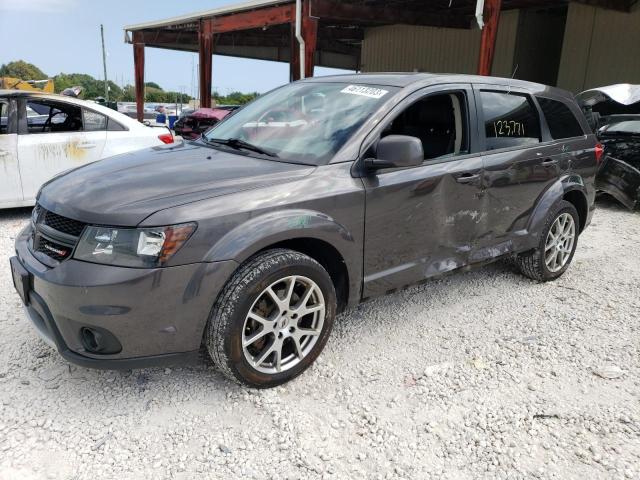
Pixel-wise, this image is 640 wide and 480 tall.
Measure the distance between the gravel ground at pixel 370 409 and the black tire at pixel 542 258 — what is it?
25.6 inches

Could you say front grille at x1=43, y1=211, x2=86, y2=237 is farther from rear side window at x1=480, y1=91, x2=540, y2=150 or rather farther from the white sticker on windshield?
rear side window at x1=480, y1=91, x2=540, y2=150

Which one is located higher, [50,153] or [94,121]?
[94,121]

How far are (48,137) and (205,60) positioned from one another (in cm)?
1342

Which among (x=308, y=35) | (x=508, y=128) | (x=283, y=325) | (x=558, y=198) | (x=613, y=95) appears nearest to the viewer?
(x=283, y=325)

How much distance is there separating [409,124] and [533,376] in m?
1.88

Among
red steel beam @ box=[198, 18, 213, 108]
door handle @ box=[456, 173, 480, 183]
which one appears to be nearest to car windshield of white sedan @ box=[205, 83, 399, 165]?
door handle @ box=[456, 173, 480, 183]

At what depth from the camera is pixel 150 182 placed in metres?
2.75

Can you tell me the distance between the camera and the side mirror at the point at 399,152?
2.93 metres

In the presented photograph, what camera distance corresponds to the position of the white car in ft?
19.3

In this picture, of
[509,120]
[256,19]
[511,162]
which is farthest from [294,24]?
[511,162]

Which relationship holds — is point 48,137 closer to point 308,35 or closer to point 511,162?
point 511,162

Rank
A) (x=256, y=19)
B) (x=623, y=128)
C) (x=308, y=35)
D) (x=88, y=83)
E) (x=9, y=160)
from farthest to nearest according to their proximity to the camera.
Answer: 1. (x=88, y=83)
2. (x=256, y=19)
3. (x=308, y=35)
4. (x=623, y=128)
5. (x=9, y=160)

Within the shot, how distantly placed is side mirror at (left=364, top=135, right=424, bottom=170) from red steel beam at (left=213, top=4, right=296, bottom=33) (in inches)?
509

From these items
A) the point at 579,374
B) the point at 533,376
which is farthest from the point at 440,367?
Answer: the point at 579,374
